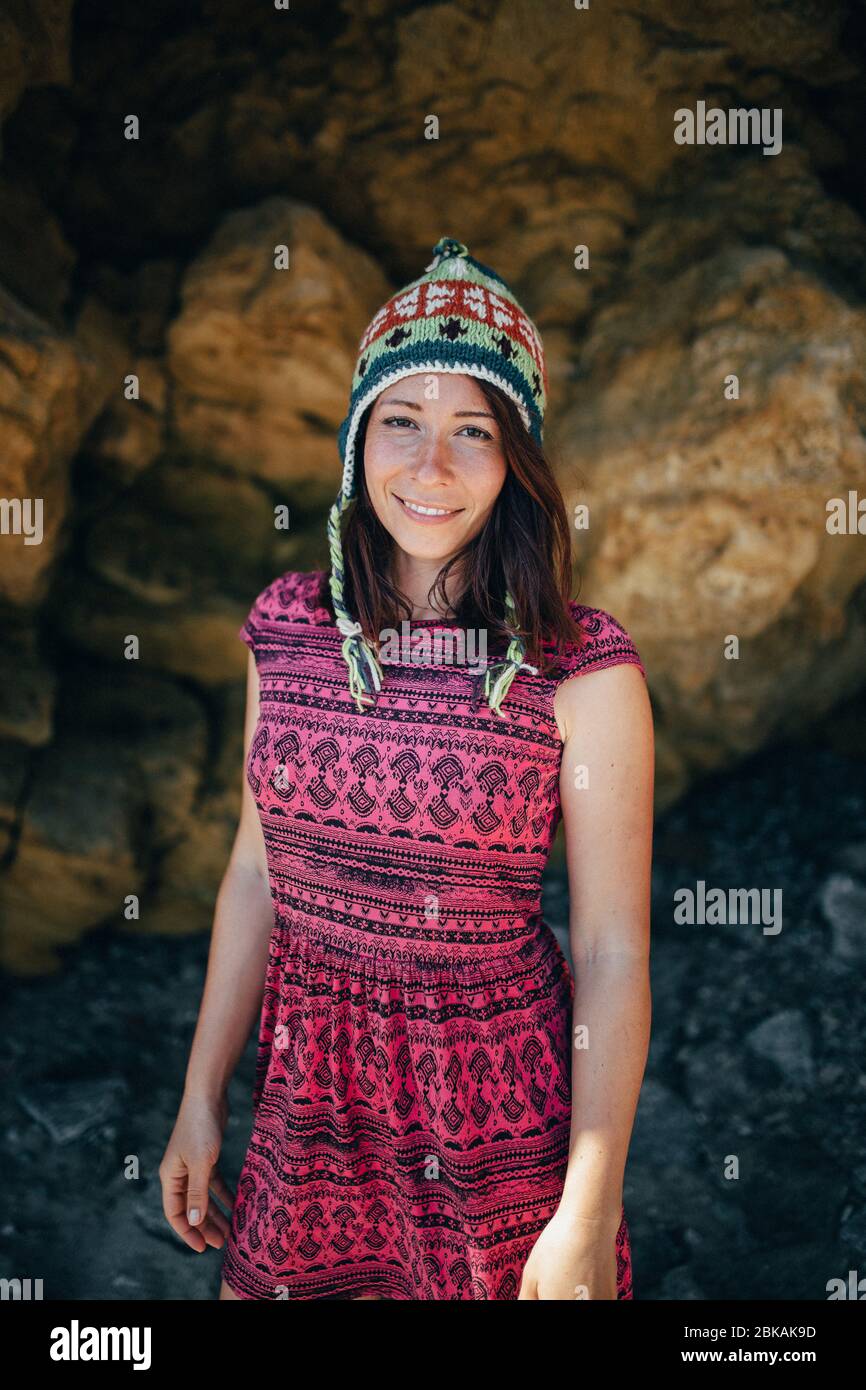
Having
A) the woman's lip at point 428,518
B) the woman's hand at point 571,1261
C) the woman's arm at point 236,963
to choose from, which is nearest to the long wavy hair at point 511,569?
the woman's lip at point 428,518

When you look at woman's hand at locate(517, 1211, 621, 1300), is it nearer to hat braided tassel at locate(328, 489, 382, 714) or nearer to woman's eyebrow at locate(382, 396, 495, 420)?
hat braided tassel at locate(328, 489, 382, 714)

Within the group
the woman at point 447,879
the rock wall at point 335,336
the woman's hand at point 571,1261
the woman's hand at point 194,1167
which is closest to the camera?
the woman's hand at point 571,1261

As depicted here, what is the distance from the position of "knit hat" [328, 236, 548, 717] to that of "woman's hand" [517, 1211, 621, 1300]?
2.67ft

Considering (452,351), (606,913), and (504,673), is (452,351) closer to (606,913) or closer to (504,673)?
(504,673)

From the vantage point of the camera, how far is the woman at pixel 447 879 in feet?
6.03

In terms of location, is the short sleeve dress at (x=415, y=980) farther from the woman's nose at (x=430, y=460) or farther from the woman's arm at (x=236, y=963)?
the woman's nose at (x=430, y=460)

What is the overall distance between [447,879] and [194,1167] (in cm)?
75

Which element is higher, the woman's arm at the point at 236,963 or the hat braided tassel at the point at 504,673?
the hat braided tassel at the point at 504,673

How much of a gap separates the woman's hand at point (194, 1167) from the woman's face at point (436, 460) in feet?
3.66

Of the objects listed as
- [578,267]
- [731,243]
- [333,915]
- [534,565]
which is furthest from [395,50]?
[333,915]

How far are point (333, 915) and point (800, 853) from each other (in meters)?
2.21

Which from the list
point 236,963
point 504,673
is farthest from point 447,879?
point 236,963

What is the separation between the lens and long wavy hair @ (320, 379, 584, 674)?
1.92 meters

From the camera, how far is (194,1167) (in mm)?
2039
